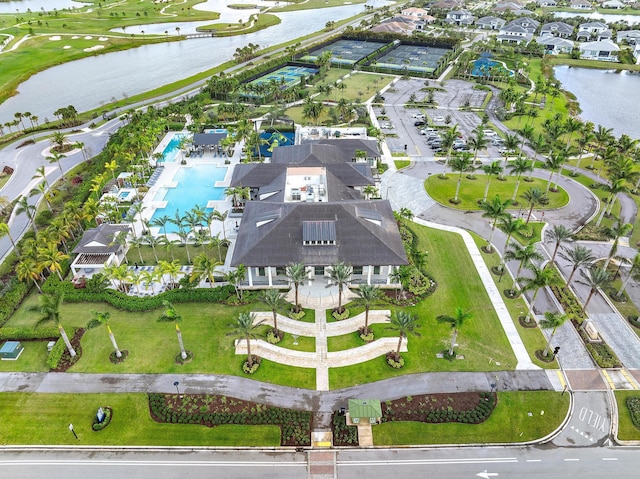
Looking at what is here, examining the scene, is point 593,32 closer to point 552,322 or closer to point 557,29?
point 557,29

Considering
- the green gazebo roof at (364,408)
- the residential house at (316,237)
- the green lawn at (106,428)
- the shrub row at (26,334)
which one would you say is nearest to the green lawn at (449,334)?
the green gazebo roof at (364,408)

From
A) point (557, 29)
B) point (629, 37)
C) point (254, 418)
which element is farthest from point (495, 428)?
point (557, 29)

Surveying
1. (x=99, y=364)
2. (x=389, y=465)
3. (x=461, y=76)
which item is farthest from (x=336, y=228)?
(x=461, y=76)

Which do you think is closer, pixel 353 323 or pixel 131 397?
pixel 131 397

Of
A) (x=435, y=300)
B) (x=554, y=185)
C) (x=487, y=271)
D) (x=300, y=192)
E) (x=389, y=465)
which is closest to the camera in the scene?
(x=389, y=465)

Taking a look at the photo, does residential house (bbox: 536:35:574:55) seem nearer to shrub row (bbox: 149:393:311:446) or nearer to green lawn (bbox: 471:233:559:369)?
green lawn (bbox: 471:233:559:369)

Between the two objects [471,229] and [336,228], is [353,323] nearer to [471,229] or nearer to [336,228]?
[336,228]
